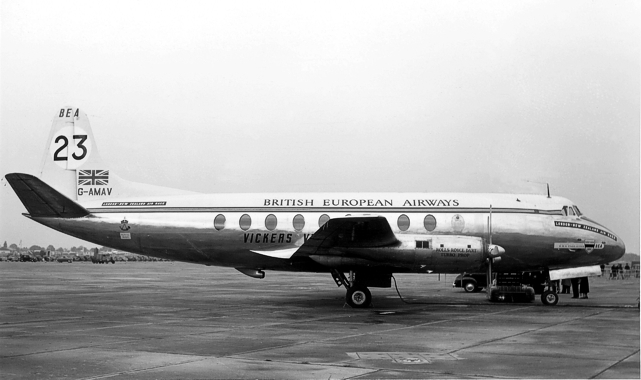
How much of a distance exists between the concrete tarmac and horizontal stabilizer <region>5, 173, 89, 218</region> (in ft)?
9.30

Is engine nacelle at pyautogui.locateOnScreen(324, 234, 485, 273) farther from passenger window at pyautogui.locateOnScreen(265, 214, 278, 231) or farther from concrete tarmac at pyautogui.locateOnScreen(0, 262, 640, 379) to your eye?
passenger window at pyautogui.locateOnScreen(265, 214, 278, 231)

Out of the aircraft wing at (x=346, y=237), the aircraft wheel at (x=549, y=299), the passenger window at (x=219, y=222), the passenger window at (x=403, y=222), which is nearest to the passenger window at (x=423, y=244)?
the aircraft wing at (x=346, y=237)

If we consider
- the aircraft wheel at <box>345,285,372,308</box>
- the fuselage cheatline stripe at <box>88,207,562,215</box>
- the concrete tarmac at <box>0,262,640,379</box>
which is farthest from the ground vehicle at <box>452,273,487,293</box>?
the aircraft wheel at <box>345,285,372,308</box>

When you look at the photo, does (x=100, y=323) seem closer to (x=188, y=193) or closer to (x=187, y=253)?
(x=187, y=253)

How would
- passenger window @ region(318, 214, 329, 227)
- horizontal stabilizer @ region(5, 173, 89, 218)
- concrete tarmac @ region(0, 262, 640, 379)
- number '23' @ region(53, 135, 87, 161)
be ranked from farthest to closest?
number '23' @ region(53, 135, 87, 161) → passenger window @ region(318, 214, 329, 227) → horizontal stabilizer @ region(5, 173, 89, 218) → concrete tarmac @ region(0, 262, 640, 379)

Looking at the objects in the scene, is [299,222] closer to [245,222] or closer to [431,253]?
[245,222]

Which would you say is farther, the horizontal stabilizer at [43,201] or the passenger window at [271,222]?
the passenger window at [271,222]

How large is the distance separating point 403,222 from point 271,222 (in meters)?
4.12

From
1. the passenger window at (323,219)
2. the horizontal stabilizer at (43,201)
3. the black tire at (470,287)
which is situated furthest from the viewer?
the black tire at (470,287)

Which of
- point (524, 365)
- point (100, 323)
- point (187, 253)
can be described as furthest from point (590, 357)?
point (187, 253)

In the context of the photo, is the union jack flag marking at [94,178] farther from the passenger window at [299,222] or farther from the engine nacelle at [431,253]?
the engine nacelle at [431,253]

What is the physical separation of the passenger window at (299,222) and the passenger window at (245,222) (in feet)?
4.82

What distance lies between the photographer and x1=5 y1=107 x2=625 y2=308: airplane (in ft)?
67.3

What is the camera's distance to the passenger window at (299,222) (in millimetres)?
20797
